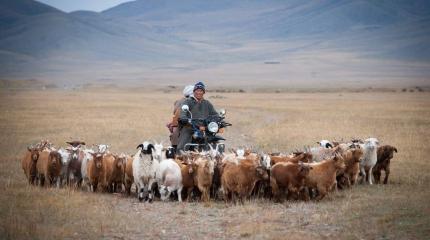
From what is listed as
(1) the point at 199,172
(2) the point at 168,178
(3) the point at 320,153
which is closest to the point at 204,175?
(1) the point at 199,172

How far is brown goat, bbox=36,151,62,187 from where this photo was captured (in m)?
13.2

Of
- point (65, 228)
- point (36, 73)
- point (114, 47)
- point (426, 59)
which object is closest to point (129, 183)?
point (65, 228)

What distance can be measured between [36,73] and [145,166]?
128 m

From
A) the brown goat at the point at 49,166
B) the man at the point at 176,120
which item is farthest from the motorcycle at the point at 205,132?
the brown goat at the point at 49,166

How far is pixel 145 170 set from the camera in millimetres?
12281

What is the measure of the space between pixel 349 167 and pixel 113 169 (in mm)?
4781

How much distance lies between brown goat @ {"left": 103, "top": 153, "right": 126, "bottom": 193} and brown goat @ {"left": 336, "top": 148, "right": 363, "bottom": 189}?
14.3 feet

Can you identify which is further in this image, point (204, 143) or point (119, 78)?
point (119, 78)

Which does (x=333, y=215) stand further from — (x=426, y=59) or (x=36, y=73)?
(x=426, y=59)

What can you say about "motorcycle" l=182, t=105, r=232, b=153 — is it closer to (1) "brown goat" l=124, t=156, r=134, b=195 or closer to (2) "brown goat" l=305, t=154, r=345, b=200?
(1) "brown goat" l=124, t=156, r=134, b=195

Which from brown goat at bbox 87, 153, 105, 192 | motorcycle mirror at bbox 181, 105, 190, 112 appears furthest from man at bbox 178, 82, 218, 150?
brown goat at bbox 87, 153, 105, 192

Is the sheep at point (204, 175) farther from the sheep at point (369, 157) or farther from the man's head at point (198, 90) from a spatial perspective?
the sheep at point (369, 157)

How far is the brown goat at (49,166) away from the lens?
13219 mm

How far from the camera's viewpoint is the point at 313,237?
912 cm
